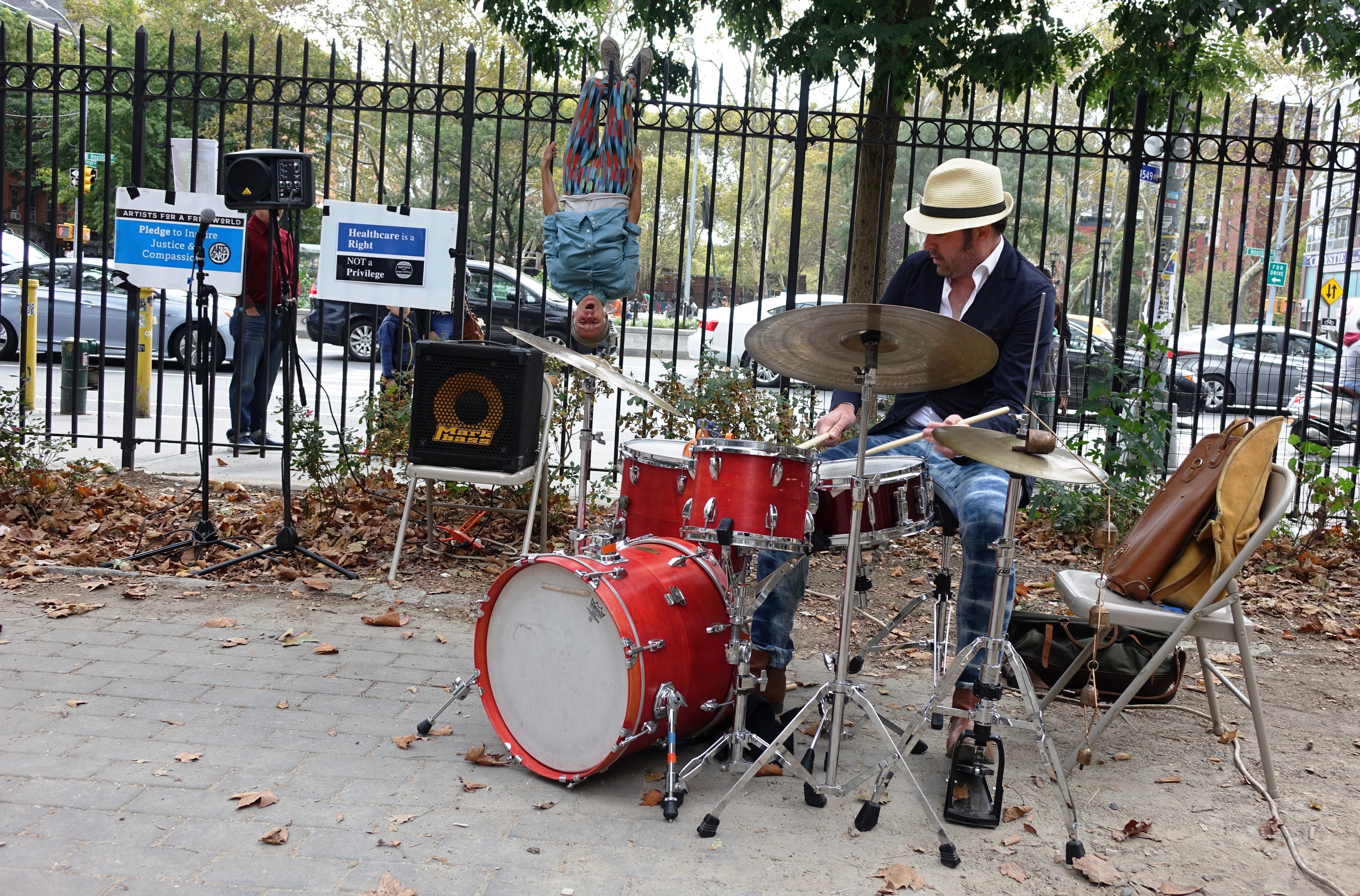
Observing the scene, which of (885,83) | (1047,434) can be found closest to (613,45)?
(885,83)

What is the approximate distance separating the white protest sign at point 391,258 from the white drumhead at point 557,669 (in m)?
3.45

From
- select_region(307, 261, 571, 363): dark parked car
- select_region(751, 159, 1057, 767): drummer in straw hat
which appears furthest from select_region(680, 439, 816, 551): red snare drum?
select_region(307, 261, 571, 363): dark parked car

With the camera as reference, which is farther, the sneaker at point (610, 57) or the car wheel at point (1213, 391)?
the car wheel at point (1213, 391)

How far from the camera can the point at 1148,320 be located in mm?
7207

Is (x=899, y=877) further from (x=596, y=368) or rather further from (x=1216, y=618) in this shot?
(x=596, y=368)

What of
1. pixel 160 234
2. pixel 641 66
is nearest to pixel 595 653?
pixel 641 66

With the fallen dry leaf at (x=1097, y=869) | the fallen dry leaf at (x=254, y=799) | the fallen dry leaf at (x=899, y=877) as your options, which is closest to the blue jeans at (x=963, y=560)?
the fallen dry leaf at (x=1097, y=869)

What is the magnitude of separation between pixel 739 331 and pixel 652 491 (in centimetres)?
1385

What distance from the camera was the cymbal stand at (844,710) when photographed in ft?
10.4

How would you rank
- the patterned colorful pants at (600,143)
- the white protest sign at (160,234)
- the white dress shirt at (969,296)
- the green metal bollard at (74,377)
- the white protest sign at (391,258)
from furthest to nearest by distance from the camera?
the green metal bollard at (74,377), the white protest sign at (160,234), the white protest sign at (391,258), the patterned colorful pants at (600,143), the white dress shirt at (969,296)

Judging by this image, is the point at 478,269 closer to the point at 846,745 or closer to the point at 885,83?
the point at 885,83

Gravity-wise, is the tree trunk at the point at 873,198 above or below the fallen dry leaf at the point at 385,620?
above

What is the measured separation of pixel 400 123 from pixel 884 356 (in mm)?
28596

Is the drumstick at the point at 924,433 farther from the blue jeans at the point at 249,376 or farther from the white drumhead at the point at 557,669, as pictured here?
the blue jeans at the point at 249,376
